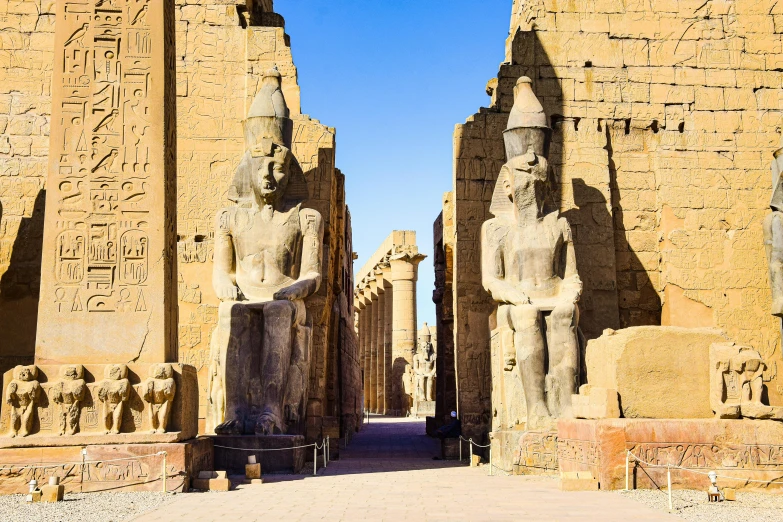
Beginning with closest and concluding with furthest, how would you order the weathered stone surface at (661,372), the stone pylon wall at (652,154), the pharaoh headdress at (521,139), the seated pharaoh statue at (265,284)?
the weathered stone surface at (661,372) < the seated pharaoh statue at (265,284) < the pharaoh headdress at (521,139) < the stone pylon wall at (652,154)

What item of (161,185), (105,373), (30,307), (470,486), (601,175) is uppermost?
(601,175)

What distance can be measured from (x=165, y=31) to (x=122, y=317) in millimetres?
2169

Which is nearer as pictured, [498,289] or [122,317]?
[122,317]

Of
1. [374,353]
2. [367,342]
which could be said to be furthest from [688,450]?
[367,342]

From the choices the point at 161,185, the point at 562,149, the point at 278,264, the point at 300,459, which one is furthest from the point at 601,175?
the point at 161,185

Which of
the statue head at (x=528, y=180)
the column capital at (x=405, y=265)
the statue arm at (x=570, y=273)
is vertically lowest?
the statue arm at (x=570, y=273)

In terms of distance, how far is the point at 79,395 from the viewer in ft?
21.0

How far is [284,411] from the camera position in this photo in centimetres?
834

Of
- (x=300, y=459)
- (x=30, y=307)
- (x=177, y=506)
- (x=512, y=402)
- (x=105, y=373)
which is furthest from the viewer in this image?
(x=30, y=307)

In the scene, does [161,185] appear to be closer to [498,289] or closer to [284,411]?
[284,411]

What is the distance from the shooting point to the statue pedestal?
7.63 meters

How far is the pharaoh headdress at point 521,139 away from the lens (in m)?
9.20

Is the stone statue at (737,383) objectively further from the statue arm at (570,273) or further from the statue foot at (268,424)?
the statue foot at (268,424)

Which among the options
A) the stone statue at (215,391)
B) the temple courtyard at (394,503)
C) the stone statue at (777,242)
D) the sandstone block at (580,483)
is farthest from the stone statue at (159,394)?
the stone statue at (777,242)
